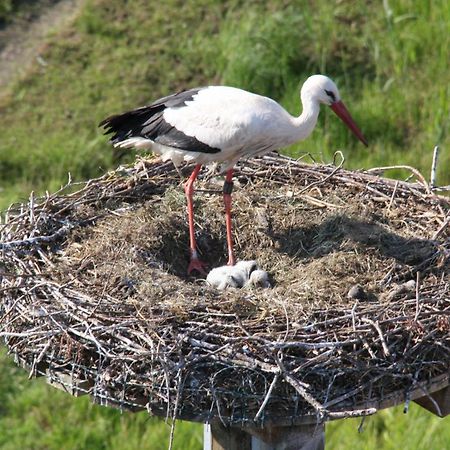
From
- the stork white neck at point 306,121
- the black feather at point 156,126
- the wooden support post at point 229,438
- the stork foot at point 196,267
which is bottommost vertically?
the wooden support post at point 229,438

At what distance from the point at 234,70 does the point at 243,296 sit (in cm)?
404

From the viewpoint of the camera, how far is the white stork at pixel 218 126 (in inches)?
222

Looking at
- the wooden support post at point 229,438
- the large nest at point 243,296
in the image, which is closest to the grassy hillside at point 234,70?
the large nest at point 243,296

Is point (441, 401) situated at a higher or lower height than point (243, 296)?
lower

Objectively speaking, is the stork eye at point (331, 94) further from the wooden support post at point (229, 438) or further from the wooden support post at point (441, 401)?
the wooden support post at point (229, 438)

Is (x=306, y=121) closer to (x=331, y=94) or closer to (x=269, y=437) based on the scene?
(x=331, y=94)

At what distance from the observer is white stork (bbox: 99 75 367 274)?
5645mm

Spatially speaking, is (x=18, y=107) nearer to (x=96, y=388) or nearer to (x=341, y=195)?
(x=341, y=195)

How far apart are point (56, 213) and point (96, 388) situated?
1.45 m

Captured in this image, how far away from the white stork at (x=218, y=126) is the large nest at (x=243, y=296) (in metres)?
0.25

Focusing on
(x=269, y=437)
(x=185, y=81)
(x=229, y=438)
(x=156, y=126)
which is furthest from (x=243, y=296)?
(x=185, y=81)

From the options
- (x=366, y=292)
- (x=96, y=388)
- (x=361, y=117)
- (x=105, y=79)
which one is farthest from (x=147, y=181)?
(x=105, y=79)

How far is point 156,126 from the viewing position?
19.4ft

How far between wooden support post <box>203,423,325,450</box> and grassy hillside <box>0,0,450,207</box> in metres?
3.84
